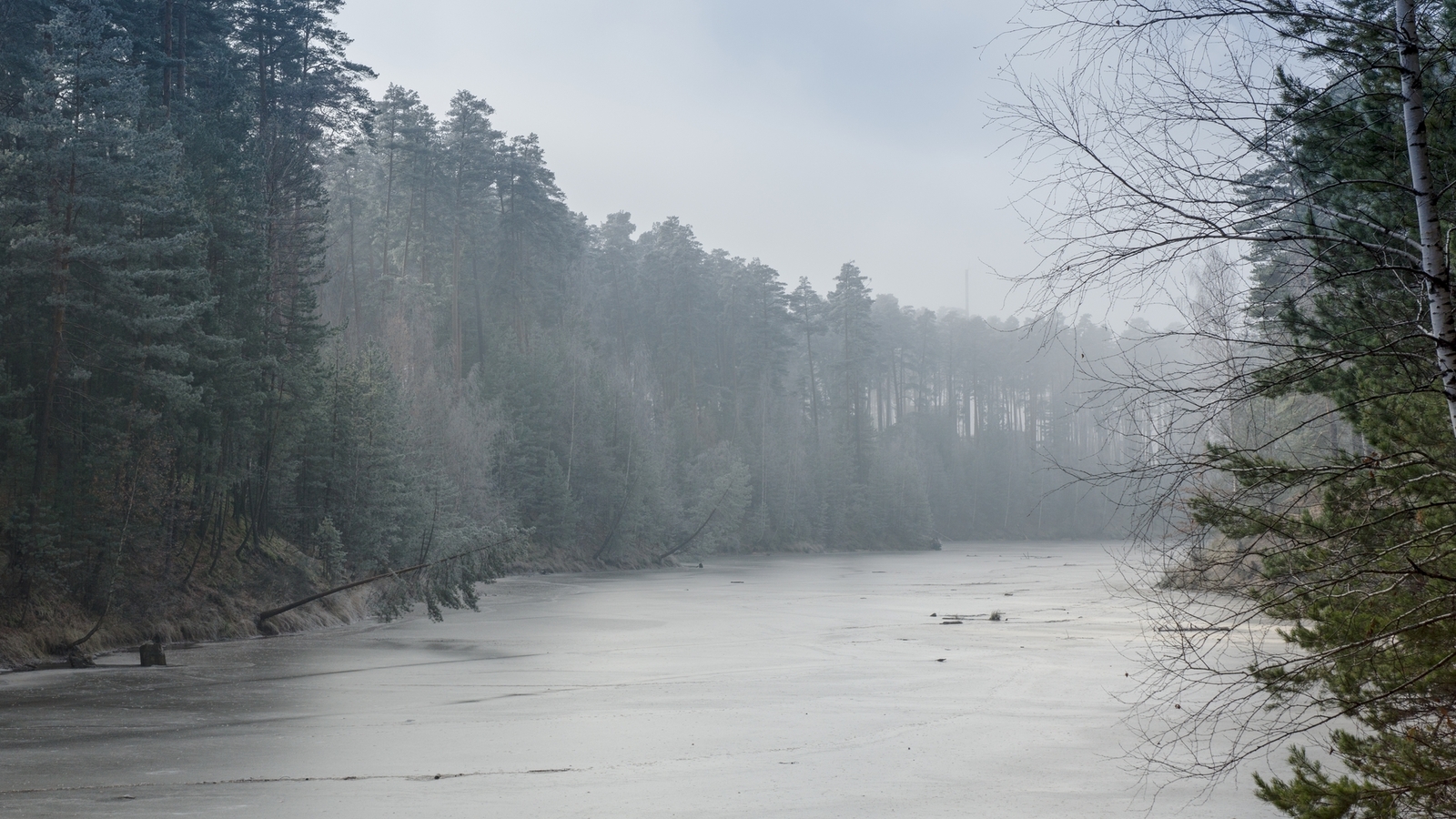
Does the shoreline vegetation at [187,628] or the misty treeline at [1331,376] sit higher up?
the misty treeline at [1331,376]

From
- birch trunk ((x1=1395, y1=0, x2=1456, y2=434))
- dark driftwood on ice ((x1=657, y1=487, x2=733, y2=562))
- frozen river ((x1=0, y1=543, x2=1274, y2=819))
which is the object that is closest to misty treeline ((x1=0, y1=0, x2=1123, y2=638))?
dark driftwood on ice ((x1=657, y1=487, x2=733, y2=562))

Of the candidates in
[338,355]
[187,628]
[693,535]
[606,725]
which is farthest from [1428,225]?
[693,535]

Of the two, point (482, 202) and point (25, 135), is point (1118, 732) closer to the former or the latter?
point (25, 135)

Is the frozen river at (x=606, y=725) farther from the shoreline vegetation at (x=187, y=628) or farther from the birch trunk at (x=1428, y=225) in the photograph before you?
the birch trunk at (x=1428, y=225)

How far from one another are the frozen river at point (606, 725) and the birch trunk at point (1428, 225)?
4.71 meters

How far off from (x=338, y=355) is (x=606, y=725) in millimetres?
25266

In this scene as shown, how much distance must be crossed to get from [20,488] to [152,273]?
4.98 m

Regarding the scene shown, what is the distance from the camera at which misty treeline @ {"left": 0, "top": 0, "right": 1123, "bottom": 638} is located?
23.5m

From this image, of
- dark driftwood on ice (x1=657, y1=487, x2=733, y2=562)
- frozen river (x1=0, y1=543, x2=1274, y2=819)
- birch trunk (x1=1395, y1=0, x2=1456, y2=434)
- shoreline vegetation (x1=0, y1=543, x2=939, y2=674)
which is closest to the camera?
birch trunk (x1=1395, y1=0, x2=1456, y2=434)

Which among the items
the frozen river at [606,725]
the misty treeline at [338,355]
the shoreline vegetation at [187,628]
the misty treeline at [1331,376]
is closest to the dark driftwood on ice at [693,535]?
the misty treeline at [338,355]

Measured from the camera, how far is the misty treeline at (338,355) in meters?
23.5

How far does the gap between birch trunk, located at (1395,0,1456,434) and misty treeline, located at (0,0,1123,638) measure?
125cm

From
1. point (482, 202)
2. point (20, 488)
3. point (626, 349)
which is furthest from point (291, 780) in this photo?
point (626, 349)

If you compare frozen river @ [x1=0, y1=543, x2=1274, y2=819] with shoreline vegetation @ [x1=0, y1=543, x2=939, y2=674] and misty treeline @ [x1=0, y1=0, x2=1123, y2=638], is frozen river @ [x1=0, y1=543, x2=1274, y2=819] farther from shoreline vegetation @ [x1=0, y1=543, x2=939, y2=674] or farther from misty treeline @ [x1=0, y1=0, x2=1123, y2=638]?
misty treeline @ [x1=0, y1=0, x2=1123, y2=638]
